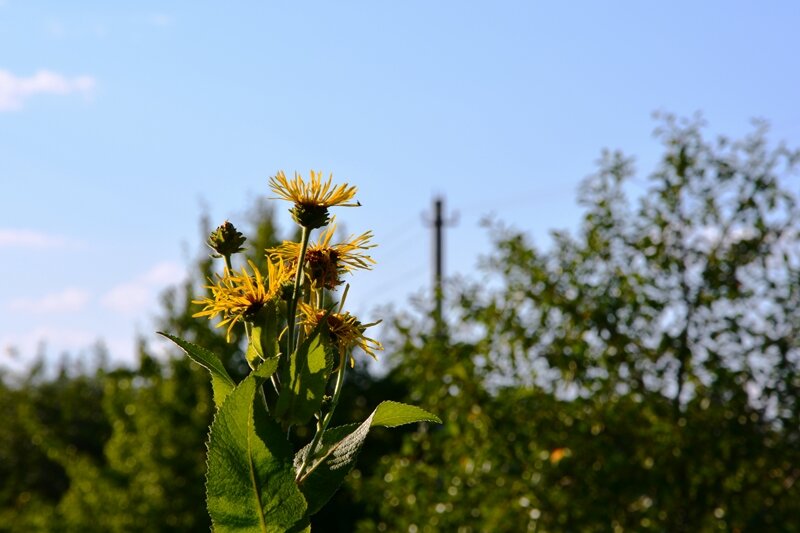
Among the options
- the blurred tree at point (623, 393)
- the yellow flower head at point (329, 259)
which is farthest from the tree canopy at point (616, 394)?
the yellow flower head at point (329, 259)

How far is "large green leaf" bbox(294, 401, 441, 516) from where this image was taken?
5.60 ft

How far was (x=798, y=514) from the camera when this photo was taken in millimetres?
5387

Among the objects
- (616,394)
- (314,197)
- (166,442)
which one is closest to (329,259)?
(314,197)

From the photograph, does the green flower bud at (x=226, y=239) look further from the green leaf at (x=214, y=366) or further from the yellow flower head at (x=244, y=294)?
the green leaf at (x=214, y=366)

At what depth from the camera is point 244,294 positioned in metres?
1.81

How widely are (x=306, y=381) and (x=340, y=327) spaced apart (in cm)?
14

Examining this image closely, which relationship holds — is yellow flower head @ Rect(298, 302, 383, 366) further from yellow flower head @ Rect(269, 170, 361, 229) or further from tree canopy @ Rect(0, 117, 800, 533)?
tree canopy @ Rect(0, 117, 800, 533)

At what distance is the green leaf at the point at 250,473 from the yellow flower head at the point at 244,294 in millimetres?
173

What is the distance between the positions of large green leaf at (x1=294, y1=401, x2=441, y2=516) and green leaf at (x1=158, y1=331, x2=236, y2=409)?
15 cm

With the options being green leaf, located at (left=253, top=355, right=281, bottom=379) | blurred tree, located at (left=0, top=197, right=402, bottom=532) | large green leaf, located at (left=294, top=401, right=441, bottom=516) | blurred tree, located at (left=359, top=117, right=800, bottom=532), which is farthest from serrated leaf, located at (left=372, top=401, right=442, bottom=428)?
blurred tree, located at (left=0, top=197, right=402, bottom=532)

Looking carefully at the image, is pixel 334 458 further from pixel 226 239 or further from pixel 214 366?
pixel 226 239

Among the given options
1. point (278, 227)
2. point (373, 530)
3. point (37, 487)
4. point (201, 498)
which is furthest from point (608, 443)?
point (37, 487)

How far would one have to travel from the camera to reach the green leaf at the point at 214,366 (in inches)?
68.6

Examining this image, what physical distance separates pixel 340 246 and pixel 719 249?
4.30 m
